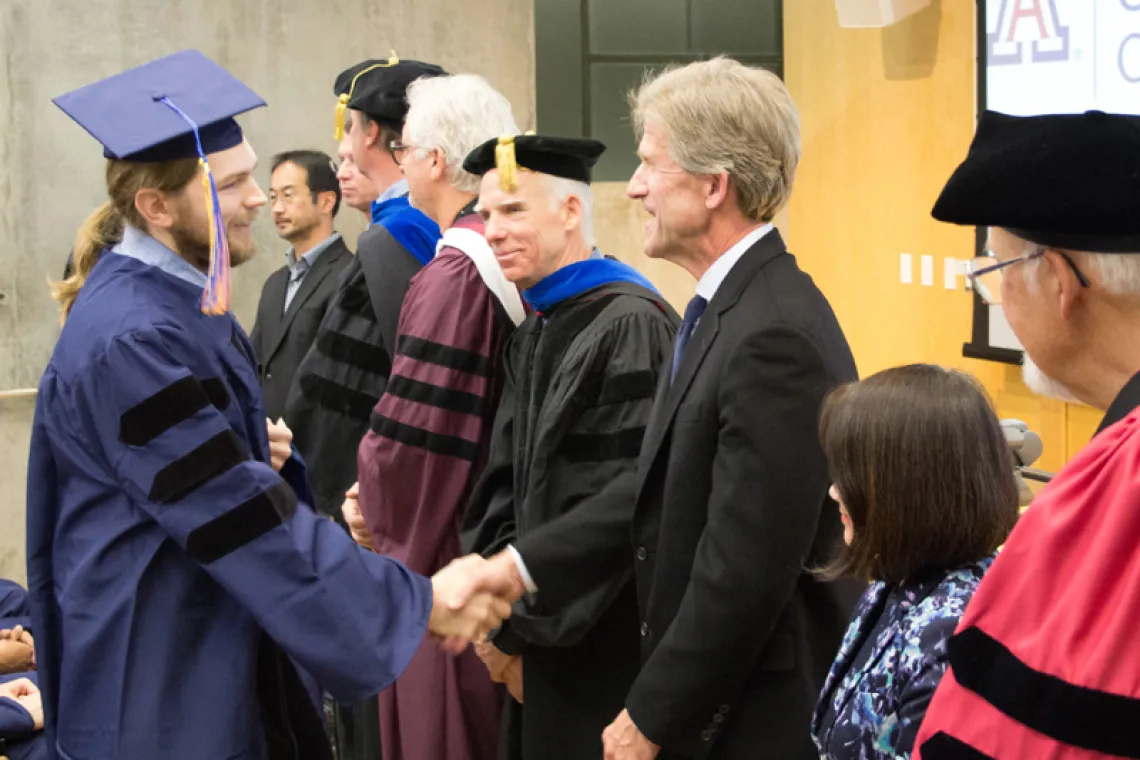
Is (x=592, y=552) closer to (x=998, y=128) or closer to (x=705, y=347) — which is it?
(x=705, y=347)

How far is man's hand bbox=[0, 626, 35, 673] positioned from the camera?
3545mm

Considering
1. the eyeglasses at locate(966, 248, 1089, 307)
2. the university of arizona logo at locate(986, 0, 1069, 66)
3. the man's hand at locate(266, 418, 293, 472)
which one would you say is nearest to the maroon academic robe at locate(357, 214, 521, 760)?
the man's hand at locate(266, 418, 293, 472)

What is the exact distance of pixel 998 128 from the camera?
4.58 ft

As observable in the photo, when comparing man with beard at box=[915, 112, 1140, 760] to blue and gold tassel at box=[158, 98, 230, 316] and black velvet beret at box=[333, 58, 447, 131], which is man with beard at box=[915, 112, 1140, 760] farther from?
black velvet beret at box=[333, 58, 447, 131]

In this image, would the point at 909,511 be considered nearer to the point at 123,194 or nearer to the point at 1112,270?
the point at 1112,270

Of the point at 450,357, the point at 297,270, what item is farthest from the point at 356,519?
the point at 297,270

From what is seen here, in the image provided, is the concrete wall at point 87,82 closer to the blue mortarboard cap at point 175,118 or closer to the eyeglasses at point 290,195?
the eyeglasses at point 290,195

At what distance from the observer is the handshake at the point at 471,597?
239 centimetres

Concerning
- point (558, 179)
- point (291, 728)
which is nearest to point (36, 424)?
point (291, 728)

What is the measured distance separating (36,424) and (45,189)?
4186mm

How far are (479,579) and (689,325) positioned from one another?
25.1 inches

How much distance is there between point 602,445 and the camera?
2623 millimetres

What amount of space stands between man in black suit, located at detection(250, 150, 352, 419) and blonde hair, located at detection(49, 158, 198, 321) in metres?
2.26

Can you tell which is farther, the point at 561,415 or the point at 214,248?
the point at 561,415
